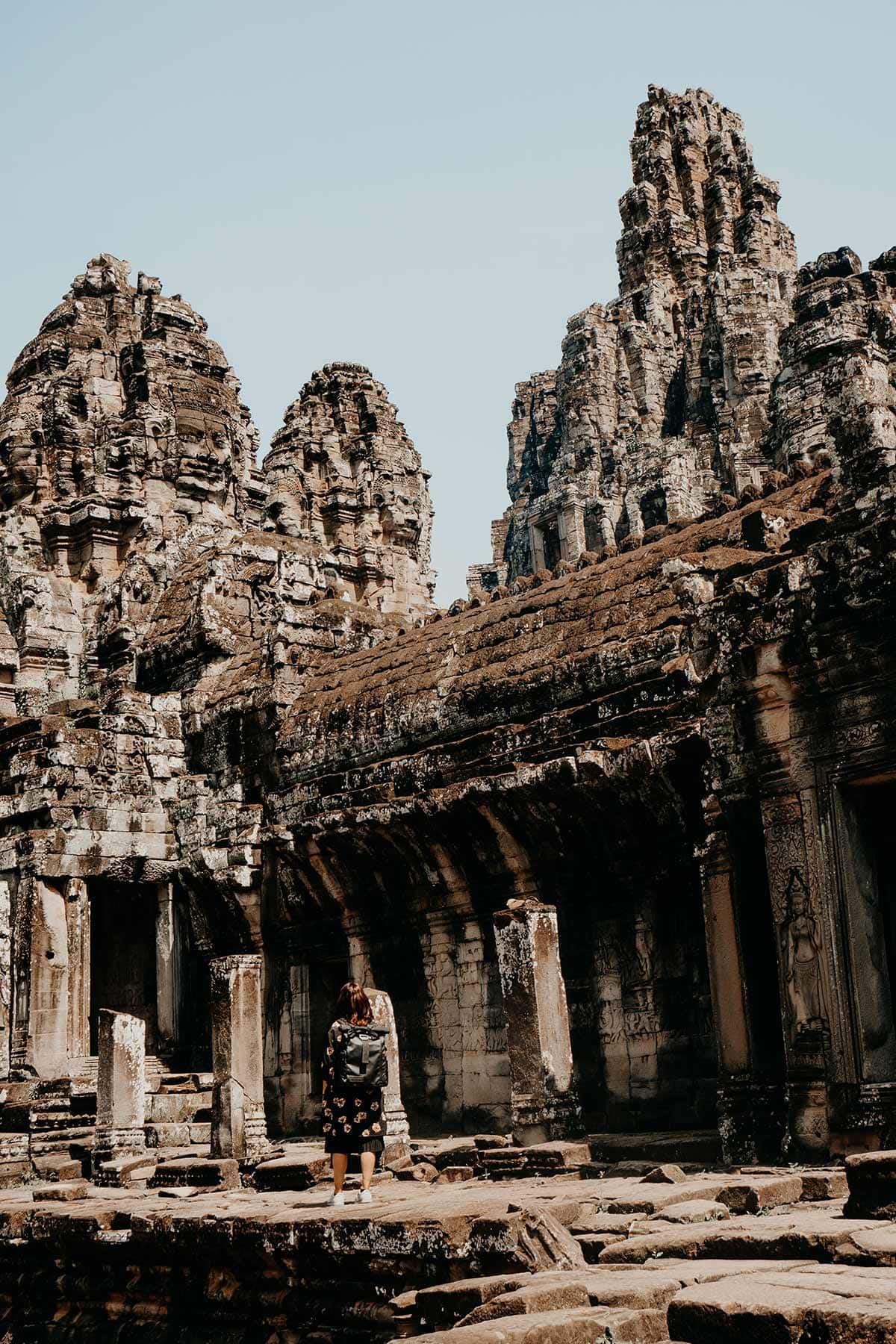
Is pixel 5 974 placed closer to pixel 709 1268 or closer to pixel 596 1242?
pixel 596 1242

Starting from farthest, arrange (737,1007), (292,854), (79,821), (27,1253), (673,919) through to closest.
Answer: (79,821), (292,854), (673,919), (27,1253), (737,1007)

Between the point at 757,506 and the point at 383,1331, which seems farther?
the point at 757,506

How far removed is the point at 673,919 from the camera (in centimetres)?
1420

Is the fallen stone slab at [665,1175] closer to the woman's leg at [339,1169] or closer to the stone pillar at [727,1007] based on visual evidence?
the stone pillar at [727,1007]

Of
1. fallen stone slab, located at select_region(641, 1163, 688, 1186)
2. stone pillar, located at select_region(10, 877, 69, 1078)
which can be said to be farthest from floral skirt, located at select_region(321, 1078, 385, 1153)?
stone pillar, located at select_region(10, 877, 69, 1078)

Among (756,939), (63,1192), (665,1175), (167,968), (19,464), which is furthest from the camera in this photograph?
(19,464)

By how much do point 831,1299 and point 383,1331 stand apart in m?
3.96

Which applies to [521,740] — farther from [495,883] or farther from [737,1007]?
[737,1007]

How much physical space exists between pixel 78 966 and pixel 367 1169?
977 cm

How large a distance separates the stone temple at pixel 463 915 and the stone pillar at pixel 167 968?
0.21 feet

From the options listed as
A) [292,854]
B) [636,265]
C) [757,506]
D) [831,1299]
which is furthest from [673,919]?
[636,265]

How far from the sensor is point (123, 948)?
2152cm

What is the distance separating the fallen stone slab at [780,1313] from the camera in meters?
5.63

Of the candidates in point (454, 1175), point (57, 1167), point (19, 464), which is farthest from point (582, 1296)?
point (19, 464)
